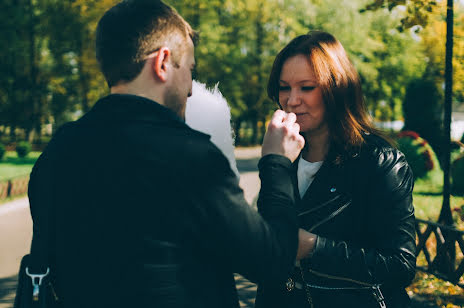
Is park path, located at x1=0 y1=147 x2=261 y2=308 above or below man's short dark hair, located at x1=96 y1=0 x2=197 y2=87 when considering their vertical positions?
below

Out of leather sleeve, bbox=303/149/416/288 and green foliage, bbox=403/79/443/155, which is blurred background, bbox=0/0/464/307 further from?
leather sleeve, bbox=303/149/416/288

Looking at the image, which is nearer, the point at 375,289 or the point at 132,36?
the point at 132,36

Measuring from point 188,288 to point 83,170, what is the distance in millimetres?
425

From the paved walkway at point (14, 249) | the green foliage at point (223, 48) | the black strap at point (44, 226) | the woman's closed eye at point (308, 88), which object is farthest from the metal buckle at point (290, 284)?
the green foliage at point (223, 48)

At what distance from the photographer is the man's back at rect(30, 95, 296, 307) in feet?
3.83

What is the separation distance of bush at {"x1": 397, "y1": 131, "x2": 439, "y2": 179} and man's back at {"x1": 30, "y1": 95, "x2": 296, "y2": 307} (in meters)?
12.6

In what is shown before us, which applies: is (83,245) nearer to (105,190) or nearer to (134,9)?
(105,190)

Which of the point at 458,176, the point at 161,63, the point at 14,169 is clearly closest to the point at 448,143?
the point at 161,63

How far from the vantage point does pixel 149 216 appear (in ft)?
3.90

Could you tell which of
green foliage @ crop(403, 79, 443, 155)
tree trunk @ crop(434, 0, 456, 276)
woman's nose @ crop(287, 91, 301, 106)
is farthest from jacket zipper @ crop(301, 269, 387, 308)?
green foliage @ crop(403, 79, 443, 155)

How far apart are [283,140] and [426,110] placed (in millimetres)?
15734

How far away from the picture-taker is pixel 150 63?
1.31 meters

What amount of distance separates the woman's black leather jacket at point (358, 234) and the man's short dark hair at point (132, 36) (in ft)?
3.01

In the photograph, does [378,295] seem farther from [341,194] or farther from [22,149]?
[22,149]
